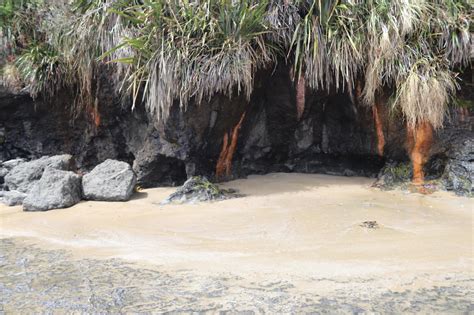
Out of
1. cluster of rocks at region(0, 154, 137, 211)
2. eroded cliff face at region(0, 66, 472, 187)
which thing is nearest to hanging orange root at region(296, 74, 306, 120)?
eroded cliff face at region(0, 66, 472, 187)

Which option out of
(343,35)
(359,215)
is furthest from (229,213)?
(343,35)

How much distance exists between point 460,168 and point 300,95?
2.28 meters

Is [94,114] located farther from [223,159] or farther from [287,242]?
[287,242]

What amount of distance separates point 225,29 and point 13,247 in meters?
3.27

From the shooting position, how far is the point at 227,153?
231 inches

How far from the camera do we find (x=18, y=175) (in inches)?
225

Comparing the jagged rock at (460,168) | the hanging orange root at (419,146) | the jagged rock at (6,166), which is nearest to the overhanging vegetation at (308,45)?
the hanging orange root at (419,146)

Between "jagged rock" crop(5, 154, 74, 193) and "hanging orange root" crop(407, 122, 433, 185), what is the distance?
471cm

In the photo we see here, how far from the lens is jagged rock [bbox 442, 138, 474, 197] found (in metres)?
4.64

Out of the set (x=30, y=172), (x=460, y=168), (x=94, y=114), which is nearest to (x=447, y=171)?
(x=460, y=168)

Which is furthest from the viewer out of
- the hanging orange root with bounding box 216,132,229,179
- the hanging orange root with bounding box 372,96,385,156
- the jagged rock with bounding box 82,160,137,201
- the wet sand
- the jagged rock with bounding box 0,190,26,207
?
the hanging orange root with bounding box 216,132,229,179

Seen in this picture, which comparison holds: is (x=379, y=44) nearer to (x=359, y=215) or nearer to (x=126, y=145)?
(x=359, y=215)

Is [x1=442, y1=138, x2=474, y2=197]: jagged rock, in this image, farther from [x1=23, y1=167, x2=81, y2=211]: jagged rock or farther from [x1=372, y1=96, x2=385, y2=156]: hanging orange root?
[x1=23, y1=167, x2=81, y2=211]: jagged rock

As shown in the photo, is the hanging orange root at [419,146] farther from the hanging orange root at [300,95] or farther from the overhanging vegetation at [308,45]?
the hanging orange root at [300,95]
